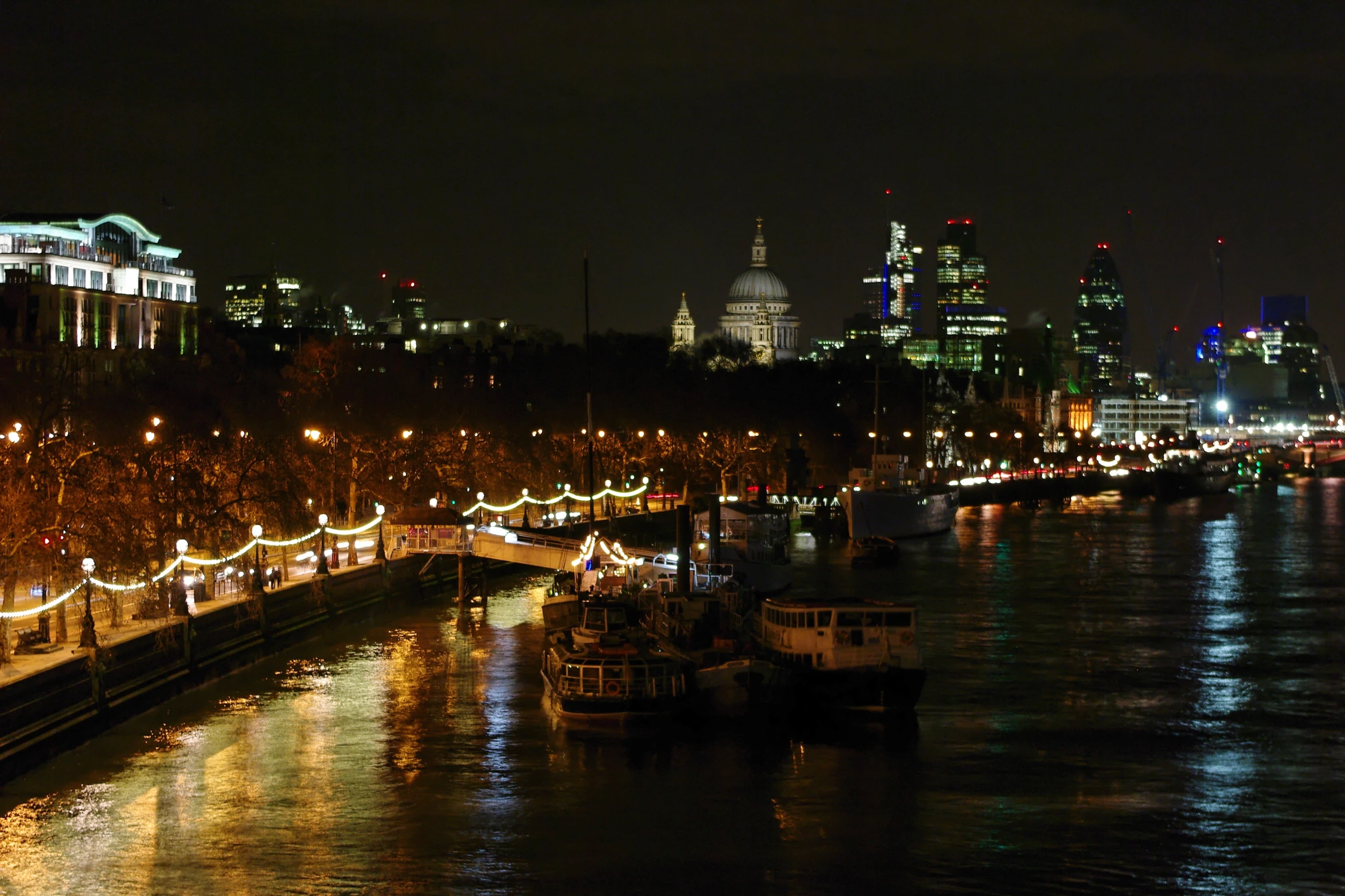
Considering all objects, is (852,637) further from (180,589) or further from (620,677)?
(180,589)

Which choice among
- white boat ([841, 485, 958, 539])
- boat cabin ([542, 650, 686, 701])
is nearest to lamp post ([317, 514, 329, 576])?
boat cabin ([542, 650, 686, 701])

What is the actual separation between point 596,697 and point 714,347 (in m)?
123

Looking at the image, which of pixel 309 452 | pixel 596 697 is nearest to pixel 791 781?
pixel 596 697

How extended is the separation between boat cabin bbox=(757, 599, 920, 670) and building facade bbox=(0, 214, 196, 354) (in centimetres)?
5933

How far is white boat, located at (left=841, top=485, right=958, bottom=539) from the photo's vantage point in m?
90.1

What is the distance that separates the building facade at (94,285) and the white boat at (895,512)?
129 feet

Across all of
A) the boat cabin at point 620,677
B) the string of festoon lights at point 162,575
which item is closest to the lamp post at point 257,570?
the string of festoon lights at point 162,575

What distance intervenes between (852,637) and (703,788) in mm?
7582

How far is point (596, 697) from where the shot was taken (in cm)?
3697

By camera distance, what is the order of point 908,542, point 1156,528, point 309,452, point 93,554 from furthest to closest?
point 1156,528 → point 908,542 → point 309,452 → point 93,554

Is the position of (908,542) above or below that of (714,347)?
below

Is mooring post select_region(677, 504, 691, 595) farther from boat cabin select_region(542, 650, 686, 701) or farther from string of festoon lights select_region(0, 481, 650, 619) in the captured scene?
boat cabin select_region(542, 650, 686, 701)

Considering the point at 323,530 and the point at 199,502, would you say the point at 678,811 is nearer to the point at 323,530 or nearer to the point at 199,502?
the point at 199,502

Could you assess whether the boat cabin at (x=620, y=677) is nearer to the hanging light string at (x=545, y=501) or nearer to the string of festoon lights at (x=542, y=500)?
the hanging light string at (x=545, y=501)
